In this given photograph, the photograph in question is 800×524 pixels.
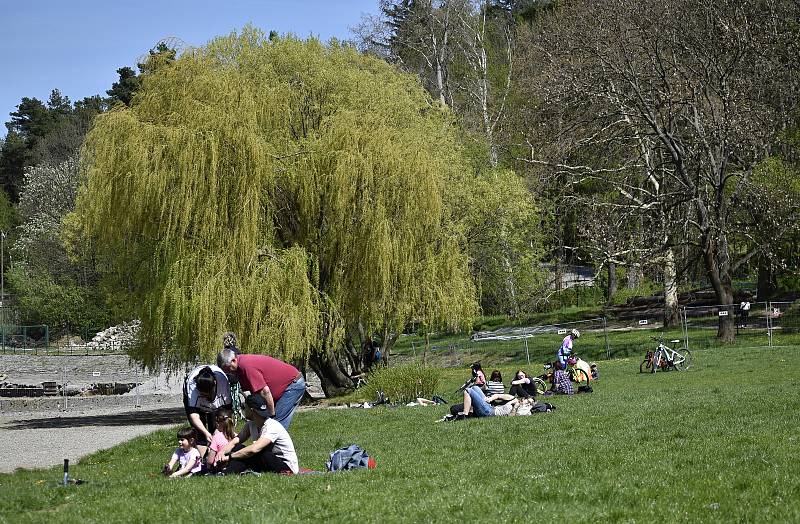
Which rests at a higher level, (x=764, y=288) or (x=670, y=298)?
(x=764, y=288)

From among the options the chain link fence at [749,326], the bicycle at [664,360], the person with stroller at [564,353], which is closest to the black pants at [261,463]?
the person with stroller at [564,353]

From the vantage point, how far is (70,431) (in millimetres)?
25516

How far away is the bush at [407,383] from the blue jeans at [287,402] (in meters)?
11.8

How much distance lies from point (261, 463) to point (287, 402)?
153cm

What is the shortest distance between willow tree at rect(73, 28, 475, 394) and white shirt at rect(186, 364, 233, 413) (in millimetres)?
12179

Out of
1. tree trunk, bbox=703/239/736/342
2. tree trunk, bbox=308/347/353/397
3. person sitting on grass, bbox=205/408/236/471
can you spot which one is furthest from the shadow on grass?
tree trunk, bbox=703/239/736/342

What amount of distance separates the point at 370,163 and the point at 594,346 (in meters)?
14.2

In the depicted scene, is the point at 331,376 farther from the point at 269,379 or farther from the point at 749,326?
the point at 269,379

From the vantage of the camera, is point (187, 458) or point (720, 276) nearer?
point (187, 458)

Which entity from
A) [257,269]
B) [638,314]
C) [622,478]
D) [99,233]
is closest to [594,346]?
[638,314]

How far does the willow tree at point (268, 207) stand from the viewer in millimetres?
26016

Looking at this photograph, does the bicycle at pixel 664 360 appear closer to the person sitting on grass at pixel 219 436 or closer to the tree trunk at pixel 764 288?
the person sitting on grass at pixel 219 436

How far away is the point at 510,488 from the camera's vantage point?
9555 millimetres

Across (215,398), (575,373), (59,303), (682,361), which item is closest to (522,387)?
(575,373)
